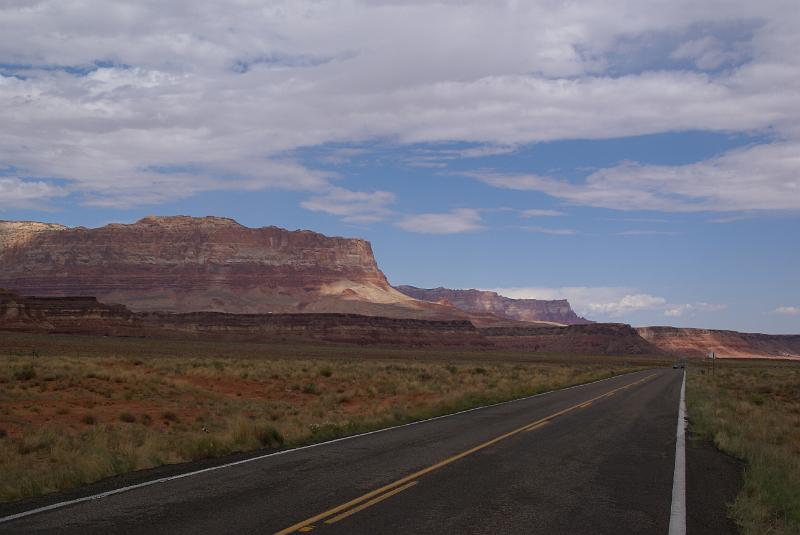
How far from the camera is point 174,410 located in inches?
894

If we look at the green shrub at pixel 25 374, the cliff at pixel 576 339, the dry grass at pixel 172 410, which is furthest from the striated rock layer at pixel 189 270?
the green shrub at pixel 25 374

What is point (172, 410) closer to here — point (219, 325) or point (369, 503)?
point (369, 503)

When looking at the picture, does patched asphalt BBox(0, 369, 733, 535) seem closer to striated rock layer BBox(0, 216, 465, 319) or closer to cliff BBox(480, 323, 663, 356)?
cliff BBox(480, 323, 663, 356)

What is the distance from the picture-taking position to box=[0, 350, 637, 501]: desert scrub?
12242mm

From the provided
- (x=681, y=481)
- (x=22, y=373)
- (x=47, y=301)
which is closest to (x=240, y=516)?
(x=681, y=481)

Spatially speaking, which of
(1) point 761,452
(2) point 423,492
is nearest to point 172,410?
(2) point 423,492

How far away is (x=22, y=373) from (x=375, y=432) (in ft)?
56.7

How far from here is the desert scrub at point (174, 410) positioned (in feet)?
40.2

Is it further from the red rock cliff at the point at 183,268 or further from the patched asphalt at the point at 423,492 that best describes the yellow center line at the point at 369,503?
the red rock cliff at the point at 183,268

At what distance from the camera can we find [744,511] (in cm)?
825

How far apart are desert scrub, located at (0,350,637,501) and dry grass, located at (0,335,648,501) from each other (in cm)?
3

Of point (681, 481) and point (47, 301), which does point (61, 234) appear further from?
point (681, 481)

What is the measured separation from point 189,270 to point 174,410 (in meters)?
163

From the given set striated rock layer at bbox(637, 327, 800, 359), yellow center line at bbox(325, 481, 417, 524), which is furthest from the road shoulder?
striated rock layer at bbox(637, 327, 800, 359)
